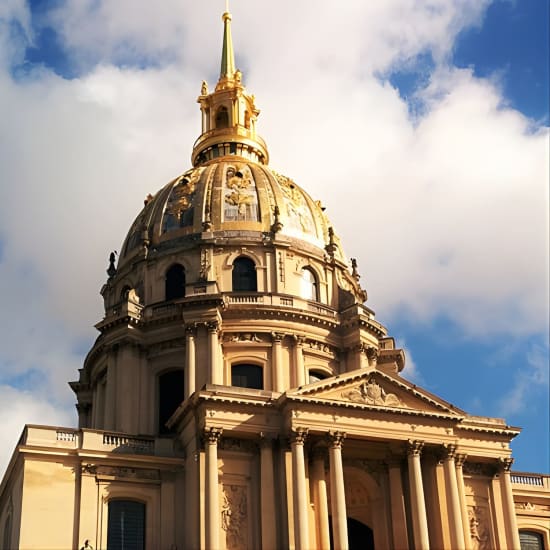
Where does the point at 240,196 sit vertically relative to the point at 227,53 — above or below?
below

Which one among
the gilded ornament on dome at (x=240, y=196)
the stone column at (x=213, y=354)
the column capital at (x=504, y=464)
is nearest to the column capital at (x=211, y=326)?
the stone column at (x=213, y=354)

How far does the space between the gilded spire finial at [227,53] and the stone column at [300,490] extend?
3717cm

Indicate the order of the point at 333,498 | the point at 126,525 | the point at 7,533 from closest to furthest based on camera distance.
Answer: the point at 333,498 → the point at 126,525 → the point at 7,533

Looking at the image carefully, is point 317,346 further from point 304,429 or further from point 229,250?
point 304,429

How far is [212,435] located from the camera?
4434cm

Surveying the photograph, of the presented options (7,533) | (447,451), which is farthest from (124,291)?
(447,451)

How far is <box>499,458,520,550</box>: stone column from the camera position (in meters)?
47.4

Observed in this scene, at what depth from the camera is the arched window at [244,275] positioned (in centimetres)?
6006

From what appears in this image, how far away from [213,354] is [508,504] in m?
16.8

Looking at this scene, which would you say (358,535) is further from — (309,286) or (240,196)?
(240,196)

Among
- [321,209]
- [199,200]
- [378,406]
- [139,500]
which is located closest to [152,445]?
[139,500]

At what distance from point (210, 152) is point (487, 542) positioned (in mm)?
33238

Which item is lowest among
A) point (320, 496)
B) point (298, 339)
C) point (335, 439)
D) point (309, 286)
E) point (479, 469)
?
point (320, 496)

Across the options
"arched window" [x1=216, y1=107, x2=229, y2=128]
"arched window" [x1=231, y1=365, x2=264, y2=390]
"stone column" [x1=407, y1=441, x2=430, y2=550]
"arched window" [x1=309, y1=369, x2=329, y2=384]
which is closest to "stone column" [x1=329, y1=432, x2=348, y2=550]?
"stone column" [x1=407, y1=441, x2=430, y2=550]
